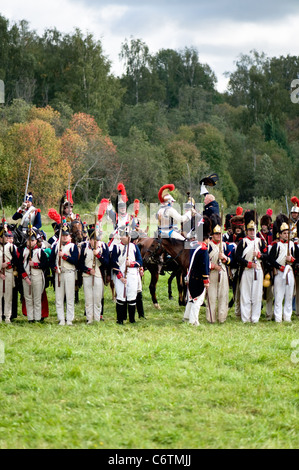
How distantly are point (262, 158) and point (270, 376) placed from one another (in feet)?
178

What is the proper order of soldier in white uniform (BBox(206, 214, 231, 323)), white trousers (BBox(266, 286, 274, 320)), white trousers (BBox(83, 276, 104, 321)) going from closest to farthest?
white trousers (BBox(83, 276, 104, 321))
soldier in white uniform (BBox(206, 214, 231, 323))
white trousers (BBox(266, 286, 274, 320))

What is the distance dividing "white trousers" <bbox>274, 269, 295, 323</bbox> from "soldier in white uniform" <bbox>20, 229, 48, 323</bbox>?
4.93 metres

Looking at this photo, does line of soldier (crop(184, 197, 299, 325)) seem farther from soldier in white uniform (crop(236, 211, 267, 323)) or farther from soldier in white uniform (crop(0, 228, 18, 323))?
soldier in white uniform (crop(0, 228, 18, 323))

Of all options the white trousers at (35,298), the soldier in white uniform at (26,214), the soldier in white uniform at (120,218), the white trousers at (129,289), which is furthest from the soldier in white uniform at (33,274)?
the soldier in white uniform at (26,214)

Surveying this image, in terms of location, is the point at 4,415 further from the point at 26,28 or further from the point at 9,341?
the point at 26,28

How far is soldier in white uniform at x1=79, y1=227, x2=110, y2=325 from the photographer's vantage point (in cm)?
1247

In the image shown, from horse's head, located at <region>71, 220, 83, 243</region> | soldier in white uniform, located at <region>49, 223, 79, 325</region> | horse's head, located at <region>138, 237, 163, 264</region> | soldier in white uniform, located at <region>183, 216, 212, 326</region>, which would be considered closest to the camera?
soldier in white uniform, located at <region>183, 216, 212, 326</region>

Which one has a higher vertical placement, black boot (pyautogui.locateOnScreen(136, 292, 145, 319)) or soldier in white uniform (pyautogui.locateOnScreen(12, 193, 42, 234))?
soldier in white uniform (pyautogui.locateOnScreen(12, 193, 42, 234))

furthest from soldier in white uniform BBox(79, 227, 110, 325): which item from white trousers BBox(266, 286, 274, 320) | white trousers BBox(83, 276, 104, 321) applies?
white trousers BBox(266, 286, 274, 320)

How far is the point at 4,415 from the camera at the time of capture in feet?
23.2

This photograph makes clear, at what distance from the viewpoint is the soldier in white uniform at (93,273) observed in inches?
491

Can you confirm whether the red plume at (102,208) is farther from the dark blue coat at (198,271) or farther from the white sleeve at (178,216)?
the dark blue coat at (198,271)

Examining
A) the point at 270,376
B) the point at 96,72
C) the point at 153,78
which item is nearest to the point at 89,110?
the point at 96,72

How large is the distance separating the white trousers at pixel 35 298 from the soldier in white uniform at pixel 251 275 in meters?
4.20
